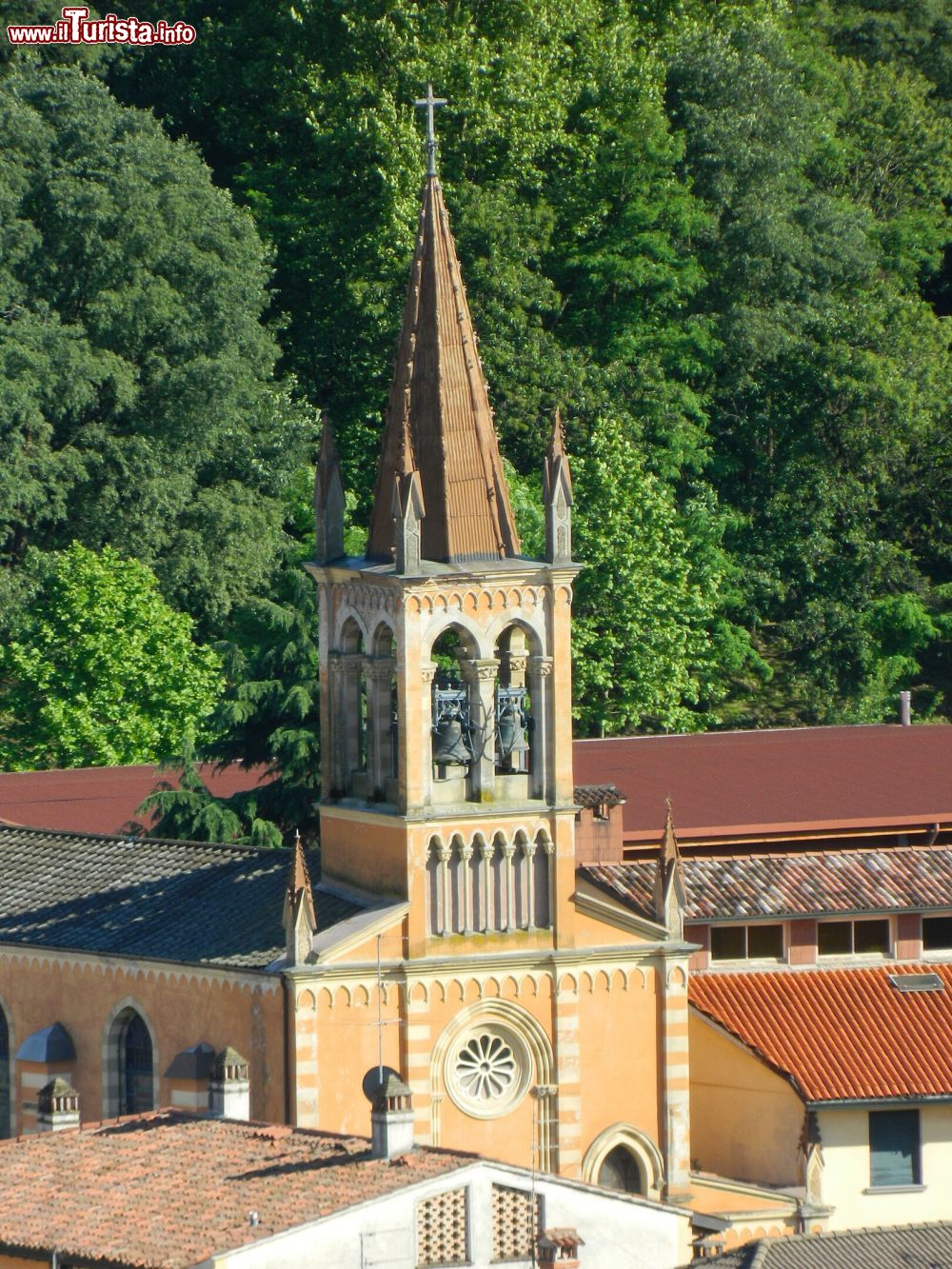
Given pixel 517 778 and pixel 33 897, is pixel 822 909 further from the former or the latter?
pixel 33 897

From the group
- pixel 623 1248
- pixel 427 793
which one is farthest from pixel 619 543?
pixel 623 1248

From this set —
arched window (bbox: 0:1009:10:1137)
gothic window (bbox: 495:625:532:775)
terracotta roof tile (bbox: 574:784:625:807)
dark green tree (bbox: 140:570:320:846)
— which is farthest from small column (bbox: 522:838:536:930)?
dark green tree (bbox: 140:570:320:846)

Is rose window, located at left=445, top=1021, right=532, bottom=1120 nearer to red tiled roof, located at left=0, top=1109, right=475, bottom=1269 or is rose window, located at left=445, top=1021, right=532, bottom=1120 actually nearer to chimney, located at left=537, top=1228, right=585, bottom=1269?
red tiled roof, located at left=0, top=1109, right=475, bottom=1269

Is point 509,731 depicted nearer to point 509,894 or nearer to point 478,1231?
point 509,894

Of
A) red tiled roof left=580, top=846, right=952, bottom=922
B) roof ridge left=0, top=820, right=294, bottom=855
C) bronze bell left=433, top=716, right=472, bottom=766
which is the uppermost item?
bronze bell left=433, top=716, right=472, bottom=766

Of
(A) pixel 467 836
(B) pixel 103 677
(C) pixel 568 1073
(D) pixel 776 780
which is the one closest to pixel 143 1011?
(A) pixel 467 836

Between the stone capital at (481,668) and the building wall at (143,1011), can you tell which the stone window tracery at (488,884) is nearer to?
the stone capital at (481,668)
